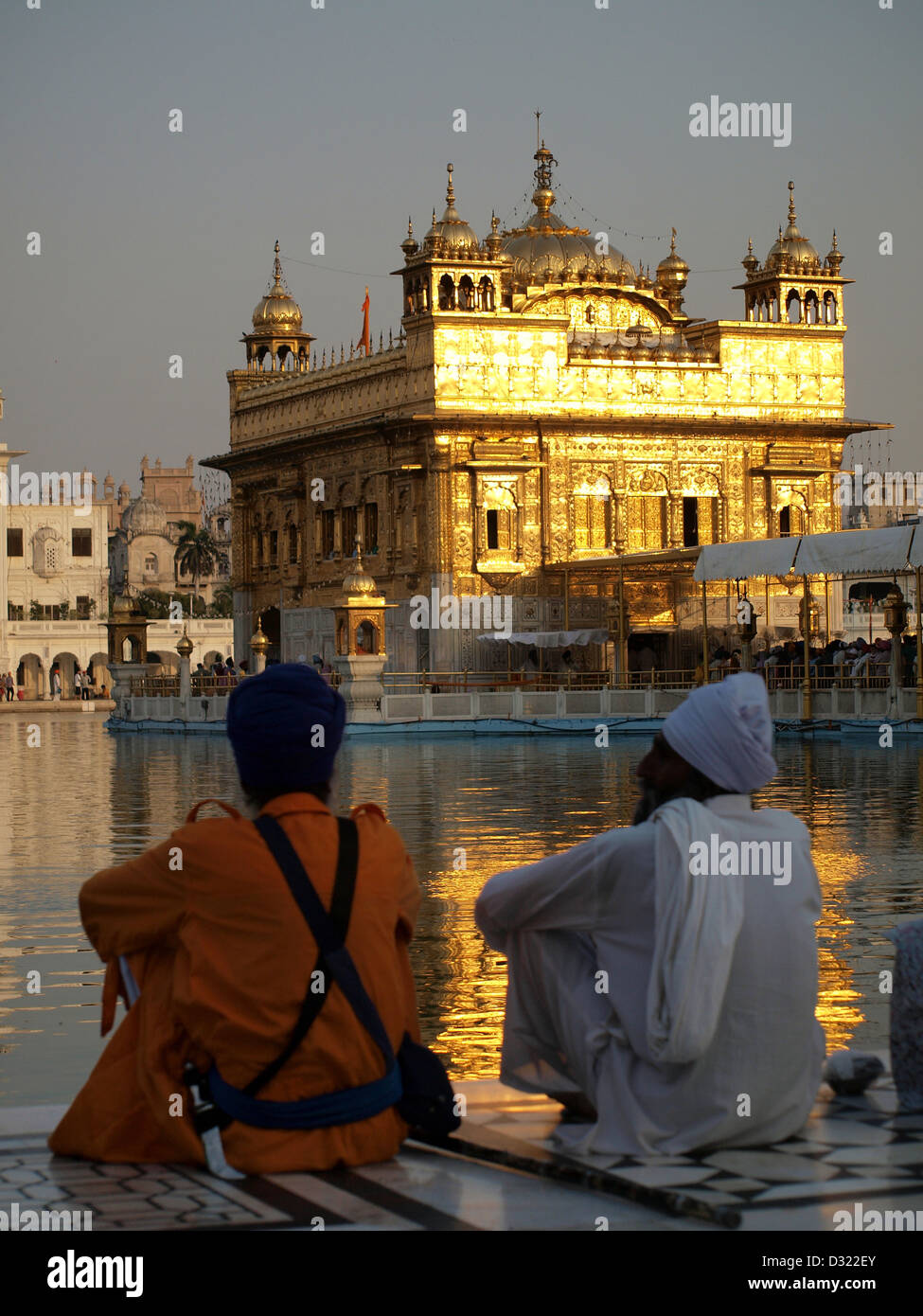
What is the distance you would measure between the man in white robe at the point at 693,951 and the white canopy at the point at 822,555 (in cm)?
2310

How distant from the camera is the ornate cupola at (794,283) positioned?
47281 mm

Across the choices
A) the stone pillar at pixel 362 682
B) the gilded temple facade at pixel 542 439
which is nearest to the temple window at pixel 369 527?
the gilded temple facade at pixel 542 439

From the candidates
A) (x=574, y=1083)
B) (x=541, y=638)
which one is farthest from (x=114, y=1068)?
(x=541, y=638)

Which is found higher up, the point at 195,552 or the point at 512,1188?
the point at 195,552

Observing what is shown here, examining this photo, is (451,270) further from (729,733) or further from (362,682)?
(729,733)

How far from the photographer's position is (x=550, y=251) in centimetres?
4803

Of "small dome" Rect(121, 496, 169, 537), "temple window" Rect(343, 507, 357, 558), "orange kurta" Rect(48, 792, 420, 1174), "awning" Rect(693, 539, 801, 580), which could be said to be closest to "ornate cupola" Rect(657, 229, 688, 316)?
"temple window" Rect(343, 507, 357, 558)

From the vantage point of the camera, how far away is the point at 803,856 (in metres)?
4.82

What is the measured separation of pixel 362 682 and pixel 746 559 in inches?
321

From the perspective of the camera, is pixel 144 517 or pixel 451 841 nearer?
pixel 451 841

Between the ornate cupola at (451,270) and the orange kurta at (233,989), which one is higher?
the ornate cupola at (451,270)

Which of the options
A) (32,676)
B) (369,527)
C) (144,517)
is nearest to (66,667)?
(32,676)

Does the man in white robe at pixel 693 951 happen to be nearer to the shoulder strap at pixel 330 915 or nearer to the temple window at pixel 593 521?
the shoulder strap at pixel 330 915

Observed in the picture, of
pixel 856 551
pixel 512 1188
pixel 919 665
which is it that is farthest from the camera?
pixel 856 551
